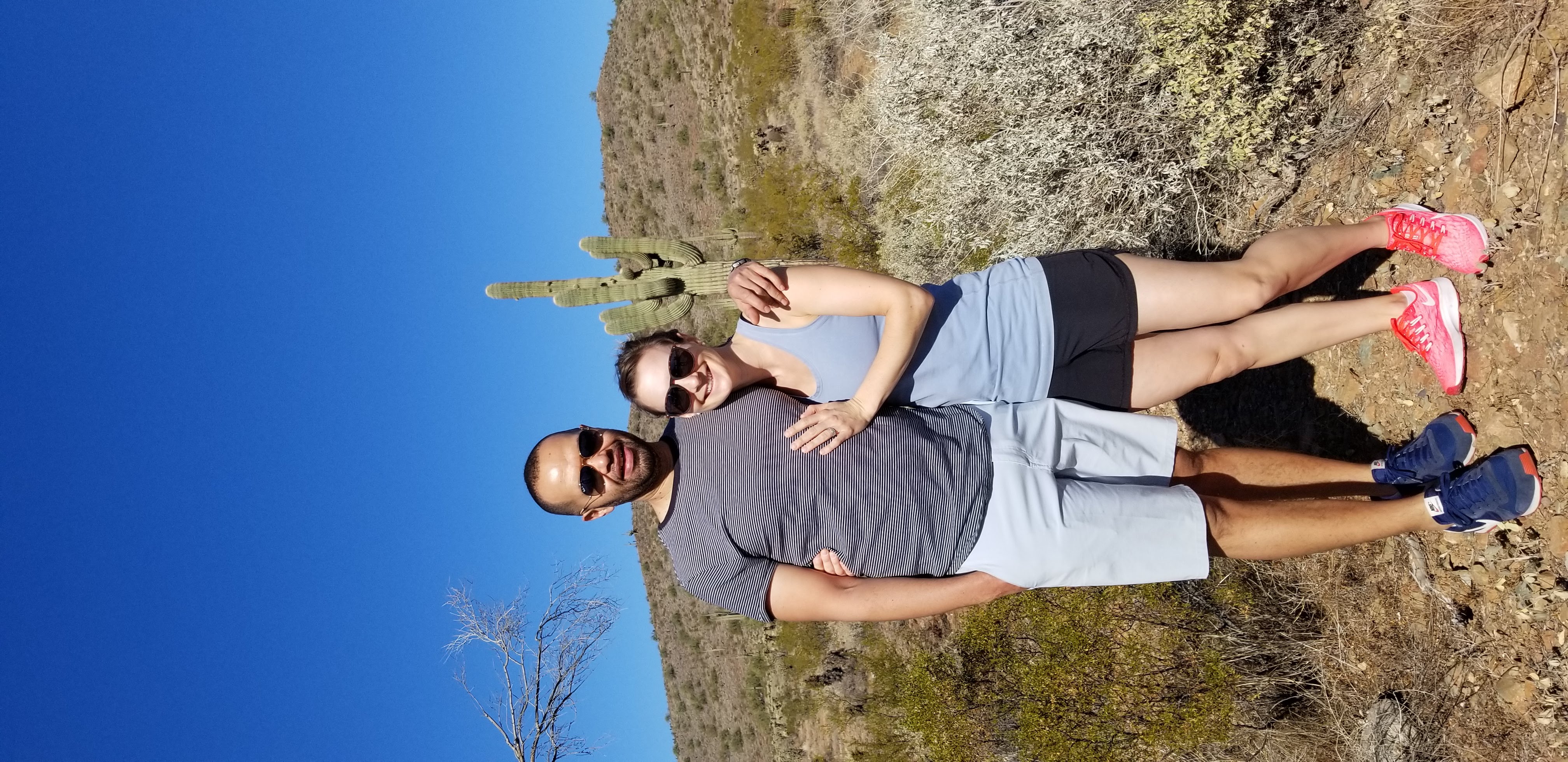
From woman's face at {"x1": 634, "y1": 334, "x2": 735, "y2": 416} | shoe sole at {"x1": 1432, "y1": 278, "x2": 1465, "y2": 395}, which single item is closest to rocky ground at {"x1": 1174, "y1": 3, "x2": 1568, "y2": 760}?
shoe sole at {"x1": 1432, "y1": 278, "x2": 1465, "y2": 395}

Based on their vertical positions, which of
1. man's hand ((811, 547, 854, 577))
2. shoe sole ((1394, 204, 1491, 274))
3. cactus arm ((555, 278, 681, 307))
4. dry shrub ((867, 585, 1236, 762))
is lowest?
dry shrub ((867, 585, 1236, 762))

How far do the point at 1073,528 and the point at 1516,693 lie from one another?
2177 mm

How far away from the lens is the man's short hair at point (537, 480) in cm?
275

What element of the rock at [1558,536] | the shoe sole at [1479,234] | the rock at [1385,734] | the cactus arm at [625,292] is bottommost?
the rock at [1385,734]

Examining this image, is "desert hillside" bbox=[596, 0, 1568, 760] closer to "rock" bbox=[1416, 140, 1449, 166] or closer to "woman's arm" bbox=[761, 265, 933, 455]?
"rock" bbox=[1416, 140, 1449, 166]

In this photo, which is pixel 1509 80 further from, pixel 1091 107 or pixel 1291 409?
pixel 1091 107

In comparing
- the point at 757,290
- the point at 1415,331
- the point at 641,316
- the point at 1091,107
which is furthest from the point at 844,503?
the point at 1091,107

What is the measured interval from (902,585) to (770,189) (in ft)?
34.5

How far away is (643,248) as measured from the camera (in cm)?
346

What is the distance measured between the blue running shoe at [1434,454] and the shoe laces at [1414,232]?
2.25 ft

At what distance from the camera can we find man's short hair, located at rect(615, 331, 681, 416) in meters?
2.72

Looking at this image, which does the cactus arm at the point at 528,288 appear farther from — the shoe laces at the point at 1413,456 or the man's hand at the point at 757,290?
the shoe laces at the point at 1413,456

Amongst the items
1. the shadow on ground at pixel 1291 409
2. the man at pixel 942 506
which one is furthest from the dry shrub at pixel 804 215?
the man at pixel 942 506

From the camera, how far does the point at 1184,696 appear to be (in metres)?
4.76
